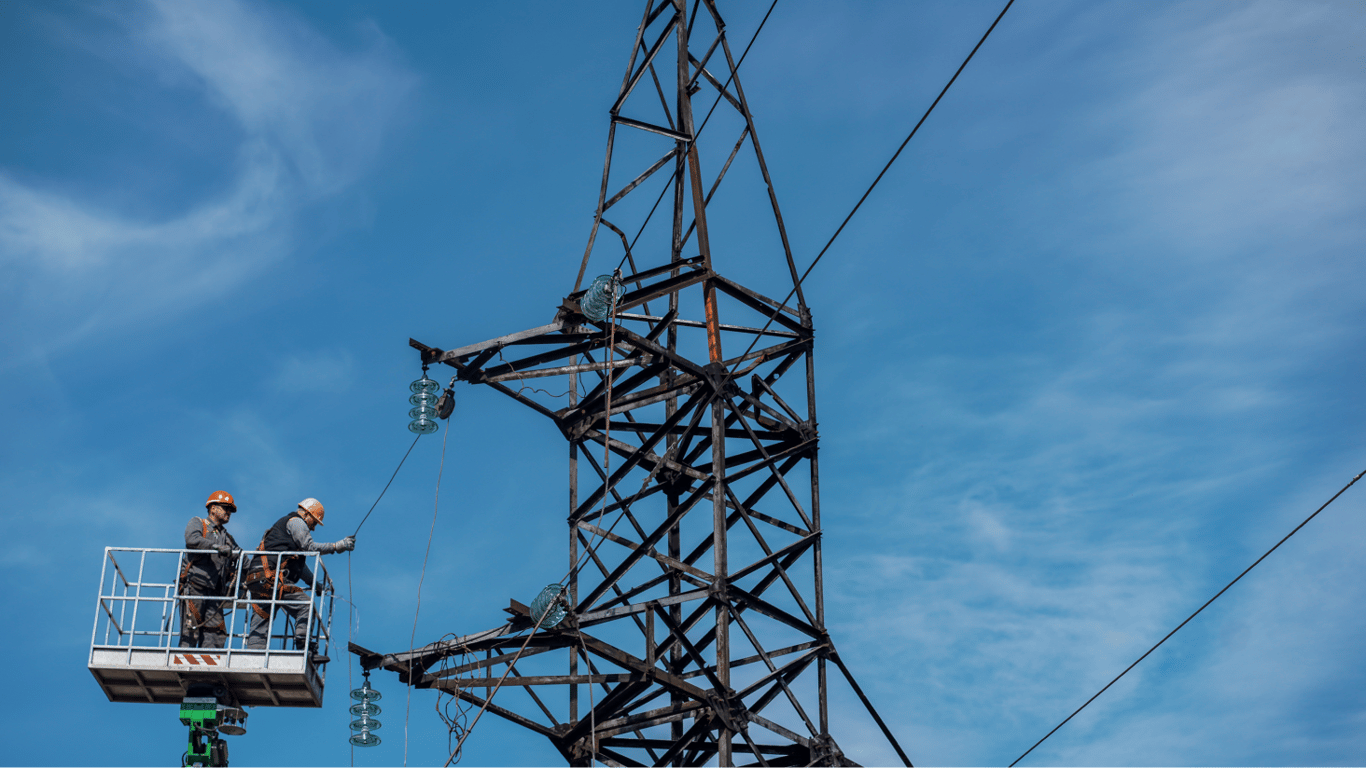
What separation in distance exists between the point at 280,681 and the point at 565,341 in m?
6.64

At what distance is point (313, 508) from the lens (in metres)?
22.0

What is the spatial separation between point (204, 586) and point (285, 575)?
1.07 meters

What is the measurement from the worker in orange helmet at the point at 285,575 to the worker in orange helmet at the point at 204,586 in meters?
0.34

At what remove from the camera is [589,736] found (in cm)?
2361

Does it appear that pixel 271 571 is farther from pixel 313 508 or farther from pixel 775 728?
pixel 775 728

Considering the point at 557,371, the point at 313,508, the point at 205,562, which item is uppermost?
the point at 557,371

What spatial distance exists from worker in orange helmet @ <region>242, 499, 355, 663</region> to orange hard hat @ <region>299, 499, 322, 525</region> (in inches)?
7.5

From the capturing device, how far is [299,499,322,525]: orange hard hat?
22.0 metres

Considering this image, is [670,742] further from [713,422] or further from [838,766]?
[713,422]

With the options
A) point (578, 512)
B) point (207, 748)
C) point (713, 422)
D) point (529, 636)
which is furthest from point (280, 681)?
point (713, 422)

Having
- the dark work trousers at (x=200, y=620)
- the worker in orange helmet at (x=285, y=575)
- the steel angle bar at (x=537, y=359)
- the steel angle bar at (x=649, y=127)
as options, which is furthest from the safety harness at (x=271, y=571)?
the steel angle bar at (x=649, y=127)

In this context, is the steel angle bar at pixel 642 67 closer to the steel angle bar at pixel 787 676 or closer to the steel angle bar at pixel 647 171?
the steel angle bar at pixel 647 171

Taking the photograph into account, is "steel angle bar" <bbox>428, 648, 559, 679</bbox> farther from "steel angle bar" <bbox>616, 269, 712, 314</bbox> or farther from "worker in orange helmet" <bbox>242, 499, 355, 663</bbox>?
"steel angle bar" <bbox>616, 269, 712, 314</bbox>

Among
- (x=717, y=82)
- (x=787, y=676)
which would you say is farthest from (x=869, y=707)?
(x=717, y=82)
